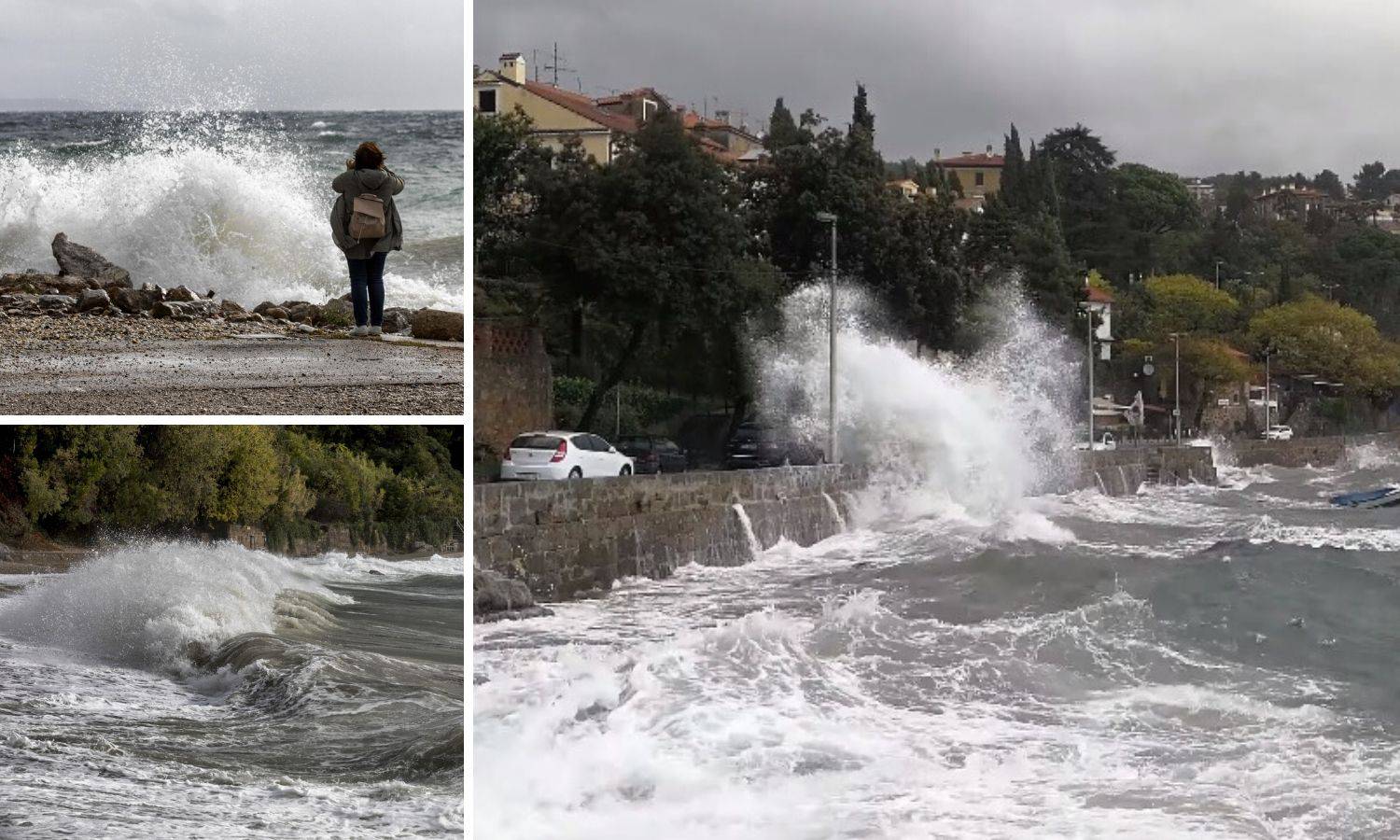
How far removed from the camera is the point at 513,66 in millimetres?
13320

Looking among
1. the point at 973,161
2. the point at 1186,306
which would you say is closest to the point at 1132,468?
the point at 973,161

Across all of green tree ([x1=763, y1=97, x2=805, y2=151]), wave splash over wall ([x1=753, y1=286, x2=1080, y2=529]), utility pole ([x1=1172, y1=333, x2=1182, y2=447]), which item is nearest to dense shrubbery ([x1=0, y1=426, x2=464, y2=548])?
wave splash over wall ([x1=753, y1=286, x2=1080, y2=529])

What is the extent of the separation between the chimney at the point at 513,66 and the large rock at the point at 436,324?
415 inches

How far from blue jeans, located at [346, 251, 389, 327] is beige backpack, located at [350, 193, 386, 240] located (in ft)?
0.13

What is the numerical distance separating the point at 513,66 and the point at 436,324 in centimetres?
1132

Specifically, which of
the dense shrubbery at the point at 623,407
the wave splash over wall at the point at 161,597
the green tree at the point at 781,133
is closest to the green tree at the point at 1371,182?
the green tree at the point at 781,133

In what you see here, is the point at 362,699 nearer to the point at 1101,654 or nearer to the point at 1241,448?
the point at 1101,654

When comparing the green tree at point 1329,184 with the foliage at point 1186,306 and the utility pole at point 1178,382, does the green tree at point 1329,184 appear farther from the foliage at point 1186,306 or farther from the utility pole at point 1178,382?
the utility pole at point 1178,382

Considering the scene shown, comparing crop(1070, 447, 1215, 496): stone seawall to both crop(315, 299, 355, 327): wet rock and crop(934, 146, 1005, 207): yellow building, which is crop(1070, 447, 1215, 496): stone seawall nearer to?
crop(934, 146, 1005, 207): yellow building

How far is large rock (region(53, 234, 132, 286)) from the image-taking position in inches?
98.4

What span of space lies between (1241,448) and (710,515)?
8.59 meters

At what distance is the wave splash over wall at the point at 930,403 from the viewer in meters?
16.1

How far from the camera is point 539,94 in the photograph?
44.1 feet

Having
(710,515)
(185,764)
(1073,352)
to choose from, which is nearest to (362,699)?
(185,764)
